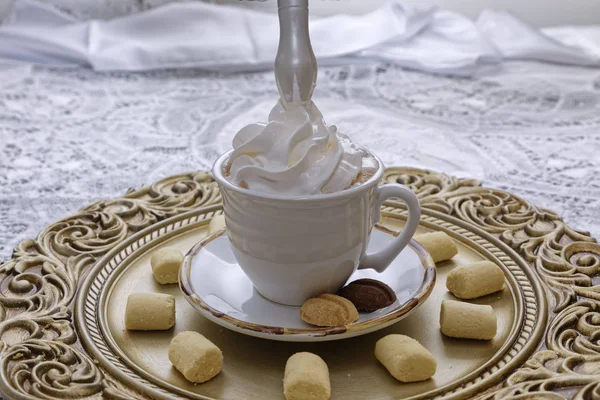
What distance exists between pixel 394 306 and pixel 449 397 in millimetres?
141

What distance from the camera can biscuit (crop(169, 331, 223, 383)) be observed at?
67 cm

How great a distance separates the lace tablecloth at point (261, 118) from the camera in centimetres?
147

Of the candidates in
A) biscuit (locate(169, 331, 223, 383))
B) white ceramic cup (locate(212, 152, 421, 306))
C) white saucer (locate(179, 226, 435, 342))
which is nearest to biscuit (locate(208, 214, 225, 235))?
white saucer (locate(179, 226, 435, 342))

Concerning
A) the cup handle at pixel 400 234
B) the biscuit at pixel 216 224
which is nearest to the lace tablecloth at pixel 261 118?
the biscuit at pixel 216 224

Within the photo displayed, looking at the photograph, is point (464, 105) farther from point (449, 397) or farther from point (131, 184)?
point (449, 397)

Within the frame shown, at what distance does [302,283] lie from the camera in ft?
2.53

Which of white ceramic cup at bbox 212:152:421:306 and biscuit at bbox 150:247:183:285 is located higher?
white ceramic cup at bbox 212:152:421:306

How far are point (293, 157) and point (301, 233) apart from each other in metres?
0.08

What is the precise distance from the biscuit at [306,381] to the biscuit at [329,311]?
6cm

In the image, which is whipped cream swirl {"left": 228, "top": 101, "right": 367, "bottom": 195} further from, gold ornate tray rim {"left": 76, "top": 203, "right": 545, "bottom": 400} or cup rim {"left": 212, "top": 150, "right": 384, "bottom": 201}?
gold ornate tray rim {"left": 76, "top": 203, "right": 545, "bottom": 400}

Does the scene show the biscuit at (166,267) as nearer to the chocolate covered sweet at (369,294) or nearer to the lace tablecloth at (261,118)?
the chocolate covered sweet at (369,294)

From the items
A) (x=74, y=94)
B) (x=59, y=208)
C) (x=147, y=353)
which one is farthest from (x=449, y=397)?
(x=74, y=94)

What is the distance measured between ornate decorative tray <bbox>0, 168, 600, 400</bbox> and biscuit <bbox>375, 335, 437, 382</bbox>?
0.01m

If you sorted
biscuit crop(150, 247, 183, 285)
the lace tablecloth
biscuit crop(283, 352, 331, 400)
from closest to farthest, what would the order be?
1. biscuit crop(283, 352, 331, 400)
2. biscuit crop(150, 247, 183, 285)
3. the lace tablecloth
